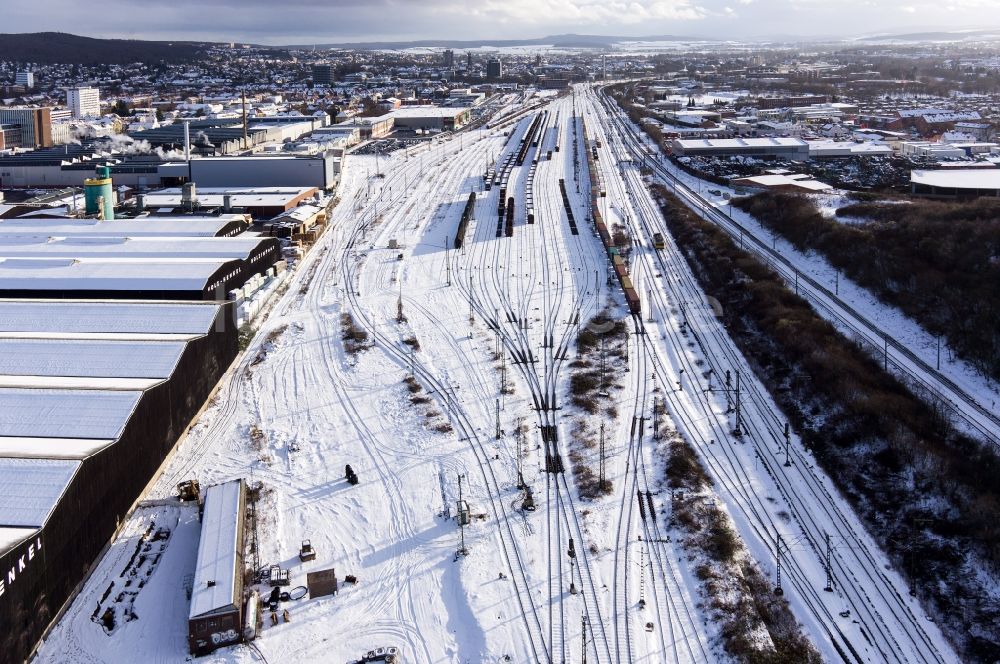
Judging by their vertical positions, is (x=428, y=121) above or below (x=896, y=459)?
above

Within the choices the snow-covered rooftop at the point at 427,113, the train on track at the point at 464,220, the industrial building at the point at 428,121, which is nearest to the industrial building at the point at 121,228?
the train on track at the point at 464,220

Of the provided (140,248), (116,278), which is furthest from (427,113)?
(116,278)

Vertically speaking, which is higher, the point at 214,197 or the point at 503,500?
the point at 214,197

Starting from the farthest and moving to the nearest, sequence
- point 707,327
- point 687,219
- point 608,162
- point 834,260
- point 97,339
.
Result: point 608,162
point 687,219
point 834,260
point 707,327
point 97,339

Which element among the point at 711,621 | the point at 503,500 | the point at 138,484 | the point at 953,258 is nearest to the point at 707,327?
the point at 953,258

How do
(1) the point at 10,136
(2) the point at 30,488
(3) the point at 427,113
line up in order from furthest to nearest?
1. (3) the point at 427,113
2. (1) the point at 10,136
3. (2) the point at 30,488

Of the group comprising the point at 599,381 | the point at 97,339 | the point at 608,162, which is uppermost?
the point at 608,162

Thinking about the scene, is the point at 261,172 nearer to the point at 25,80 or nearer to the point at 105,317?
the point at 105,317

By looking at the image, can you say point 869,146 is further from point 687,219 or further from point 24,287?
point 24,287
